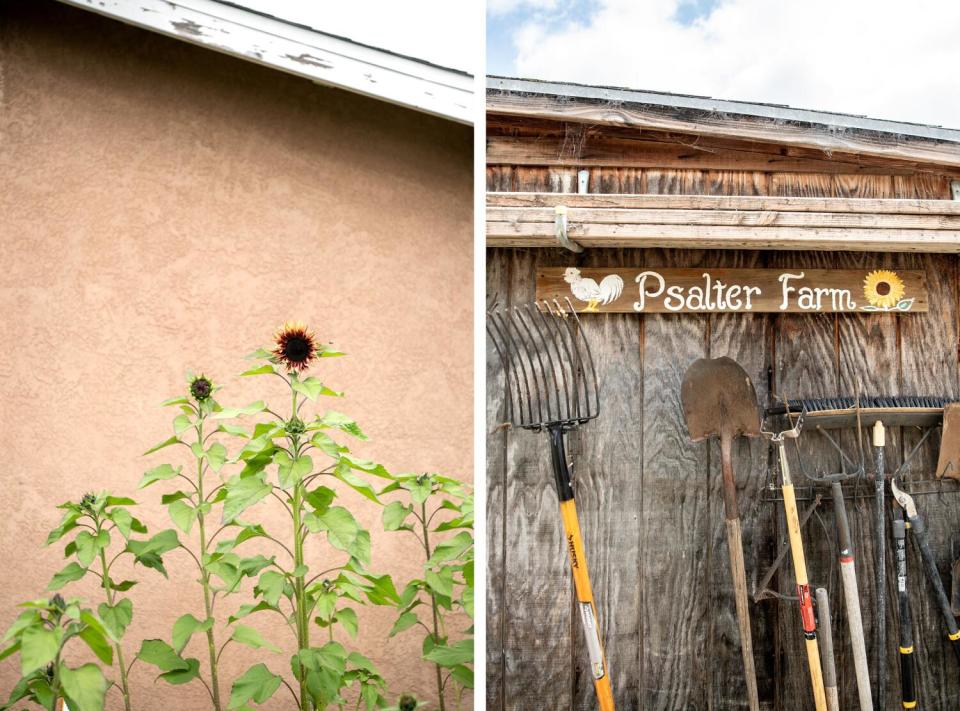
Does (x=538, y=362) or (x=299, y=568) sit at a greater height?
(x=538, y=362)

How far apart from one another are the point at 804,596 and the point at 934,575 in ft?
0.92

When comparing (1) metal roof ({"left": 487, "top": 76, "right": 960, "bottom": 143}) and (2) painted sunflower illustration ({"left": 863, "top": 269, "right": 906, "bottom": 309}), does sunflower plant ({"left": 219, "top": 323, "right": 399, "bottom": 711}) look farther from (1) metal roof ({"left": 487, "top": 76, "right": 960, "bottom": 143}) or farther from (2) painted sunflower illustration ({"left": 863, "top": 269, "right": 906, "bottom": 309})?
(2) painted sunflower illustration ({"left": 863, "top": 269, "right": 906, "bottom": 309})

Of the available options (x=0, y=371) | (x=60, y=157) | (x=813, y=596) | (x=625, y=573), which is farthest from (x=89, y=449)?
(x=813, y=596)

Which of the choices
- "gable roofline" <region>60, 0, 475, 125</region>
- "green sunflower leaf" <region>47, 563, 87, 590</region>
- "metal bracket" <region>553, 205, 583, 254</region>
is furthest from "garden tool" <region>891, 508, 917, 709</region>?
"green sunflower leaf" <region>47, 563, 87, 590</region>

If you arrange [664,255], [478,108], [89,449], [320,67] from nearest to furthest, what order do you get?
[478,108]
[664,255]
[320,67]
[89,449]

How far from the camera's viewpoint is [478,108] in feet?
3.66

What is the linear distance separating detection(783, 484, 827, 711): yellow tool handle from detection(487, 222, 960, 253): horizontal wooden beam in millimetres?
Answer: 413

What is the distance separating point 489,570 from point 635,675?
0.32 meters

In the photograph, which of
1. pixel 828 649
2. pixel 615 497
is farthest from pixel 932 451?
pixel 615 497

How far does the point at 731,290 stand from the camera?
4.28 ft

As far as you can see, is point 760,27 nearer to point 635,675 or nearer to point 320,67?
point 320,67

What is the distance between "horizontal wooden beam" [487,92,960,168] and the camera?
123 cm

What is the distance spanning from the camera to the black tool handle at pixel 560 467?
3.95 feet

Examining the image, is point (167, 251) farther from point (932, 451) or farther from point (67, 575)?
point (932, 451)
